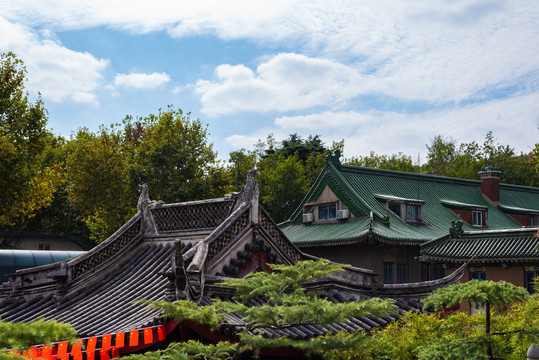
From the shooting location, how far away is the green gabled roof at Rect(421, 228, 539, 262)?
24.1 m

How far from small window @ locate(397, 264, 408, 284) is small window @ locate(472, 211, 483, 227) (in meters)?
7.34

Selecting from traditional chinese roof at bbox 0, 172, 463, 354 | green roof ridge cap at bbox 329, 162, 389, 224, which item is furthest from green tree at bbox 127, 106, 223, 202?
traditional chinese roof at bbox 0, 172, 463, 354

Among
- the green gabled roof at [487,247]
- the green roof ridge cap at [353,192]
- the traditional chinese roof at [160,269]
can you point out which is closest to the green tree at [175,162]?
the green roof ridge cap at [353,192]

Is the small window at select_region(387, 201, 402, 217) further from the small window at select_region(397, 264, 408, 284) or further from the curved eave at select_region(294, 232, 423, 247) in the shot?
the curved eave at select_region(294, 232, 423, 247)

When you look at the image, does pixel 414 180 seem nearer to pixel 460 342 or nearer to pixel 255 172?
pixel 255 172

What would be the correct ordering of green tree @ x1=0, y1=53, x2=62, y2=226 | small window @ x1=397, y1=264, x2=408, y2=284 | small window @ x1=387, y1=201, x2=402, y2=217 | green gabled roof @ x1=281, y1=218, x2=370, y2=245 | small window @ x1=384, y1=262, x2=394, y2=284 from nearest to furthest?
green tree @ x1=0, y1=53, x2=62, y2=226 → green gabled roof @ x1=281, y1=218, x2=370, y2=245 → small window @ x1=384, y1=262, x2=394, y2=284 → small window @ x1=397, y1=264, x2=408, y2=284 → small window @ x1=387, y1=201, x2=402, y2=217

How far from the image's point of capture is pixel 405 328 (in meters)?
7.96

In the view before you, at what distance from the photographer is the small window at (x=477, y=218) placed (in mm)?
37125

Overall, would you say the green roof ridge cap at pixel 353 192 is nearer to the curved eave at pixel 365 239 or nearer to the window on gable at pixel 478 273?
the curved eave at pixel 365 239

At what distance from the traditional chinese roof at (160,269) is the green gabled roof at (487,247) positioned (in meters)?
14.0

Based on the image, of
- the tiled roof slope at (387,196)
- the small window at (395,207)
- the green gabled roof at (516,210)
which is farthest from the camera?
the green gabled roof at (516,210)

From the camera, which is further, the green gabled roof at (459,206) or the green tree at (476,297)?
the green gabled roof at (459,206)

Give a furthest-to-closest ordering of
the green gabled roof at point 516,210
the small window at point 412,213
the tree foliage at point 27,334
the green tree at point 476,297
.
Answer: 1. the green gabled roof at point 516,210
2. the small window at point 412,213
3. the green tree at point 476,297
4. the tree foliage at point 27,334

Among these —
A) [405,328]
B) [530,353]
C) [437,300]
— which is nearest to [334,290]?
[405,328]
